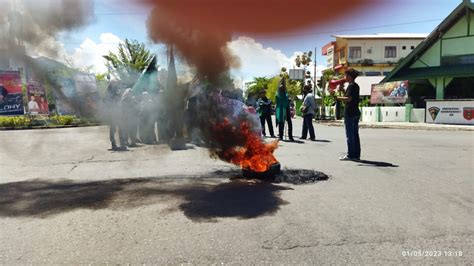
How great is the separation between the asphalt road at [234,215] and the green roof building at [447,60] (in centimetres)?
2169

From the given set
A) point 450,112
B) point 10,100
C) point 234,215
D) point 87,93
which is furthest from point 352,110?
point 10,100

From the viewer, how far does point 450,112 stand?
21906mm

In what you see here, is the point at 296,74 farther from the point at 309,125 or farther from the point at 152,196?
the point at 152,196

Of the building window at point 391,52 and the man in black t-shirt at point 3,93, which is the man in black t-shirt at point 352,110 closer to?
the man in black t-shirt at point 3,93

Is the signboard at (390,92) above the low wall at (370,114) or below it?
above

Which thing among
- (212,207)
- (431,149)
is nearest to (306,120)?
(431,149)

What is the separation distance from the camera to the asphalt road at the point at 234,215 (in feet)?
11.0

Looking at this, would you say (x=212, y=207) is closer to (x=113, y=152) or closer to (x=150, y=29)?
(x=150, y=29)

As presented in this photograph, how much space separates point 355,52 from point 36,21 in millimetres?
53288

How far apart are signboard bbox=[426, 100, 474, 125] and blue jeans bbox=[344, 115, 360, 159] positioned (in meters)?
16.6

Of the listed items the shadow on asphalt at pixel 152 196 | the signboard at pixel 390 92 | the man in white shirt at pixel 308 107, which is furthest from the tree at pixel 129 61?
the signboard at pixel 390 92

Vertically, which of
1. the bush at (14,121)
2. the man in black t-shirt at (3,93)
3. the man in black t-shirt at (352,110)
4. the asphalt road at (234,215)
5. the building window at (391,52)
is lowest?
the asphalt road at (234,215)

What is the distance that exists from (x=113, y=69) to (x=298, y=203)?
5.32 m

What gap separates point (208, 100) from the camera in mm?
6656
